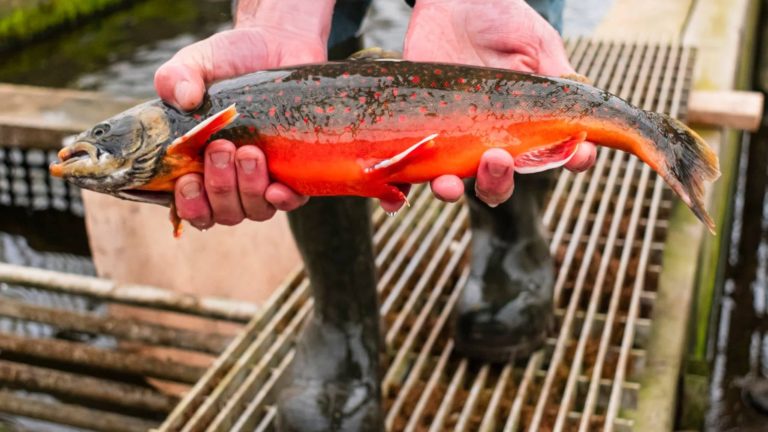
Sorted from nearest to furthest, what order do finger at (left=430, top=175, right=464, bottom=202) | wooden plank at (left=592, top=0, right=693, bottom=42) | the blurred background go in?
finger at (left=430, top=175, right=464, bottom=202) → the blurred background → wooden plank at (left=592, top=0, right=693, bottom=42)

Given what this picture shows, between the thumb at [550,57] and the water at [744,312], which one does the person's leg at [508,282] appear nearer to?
the thumb at [550,57]

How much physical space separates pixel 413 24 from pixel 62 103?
10.9 feet

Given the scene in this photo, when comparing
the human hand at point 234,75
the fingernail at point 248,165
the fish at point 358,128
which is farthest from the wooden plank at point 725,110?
the fingernail at point 248,165

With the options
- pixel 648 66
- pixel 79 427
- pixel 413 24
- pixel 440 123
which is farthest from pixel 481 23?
pixel 648 66

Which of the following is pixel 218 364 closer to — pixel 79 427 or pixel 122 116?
pixel 79 427

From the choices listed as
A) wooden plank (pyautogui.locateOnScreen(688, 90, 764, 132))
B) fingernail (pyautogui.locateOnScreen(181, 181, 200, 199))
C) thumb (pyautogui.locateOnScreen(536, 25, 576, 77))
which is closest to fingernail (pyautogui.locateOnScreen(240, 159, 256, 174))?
fingernail (pyautogui.locateOnScreen(181, 181, 200, 199))

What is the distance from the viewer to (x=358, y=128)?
187 centimetres

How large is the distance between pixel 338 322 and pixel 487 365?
0.56 metres

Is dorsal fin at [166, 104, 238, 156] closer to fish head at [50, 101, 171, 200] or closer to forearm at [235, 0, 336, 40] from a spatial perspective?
fish head at [50, 101, 171, 200]

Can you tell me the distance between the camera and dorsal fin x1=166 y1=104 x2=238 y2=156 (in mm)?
1760

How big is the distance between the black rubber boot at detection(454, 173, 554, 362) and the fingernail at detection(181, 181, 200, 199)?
1.13 meters

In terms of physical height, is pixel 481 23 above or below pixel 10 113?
above

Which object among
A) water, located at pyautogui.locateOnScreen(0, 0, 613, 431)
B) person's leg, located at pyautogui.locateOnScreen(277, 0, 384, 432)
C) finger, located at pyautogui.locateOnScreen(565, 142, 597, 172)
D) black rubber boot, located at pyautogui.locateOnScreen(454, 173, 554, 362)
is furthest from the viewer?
water, located at pyautogui.locateOnScreen(0, 0, 613, 431)

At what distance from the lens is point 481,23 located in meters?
2.26
